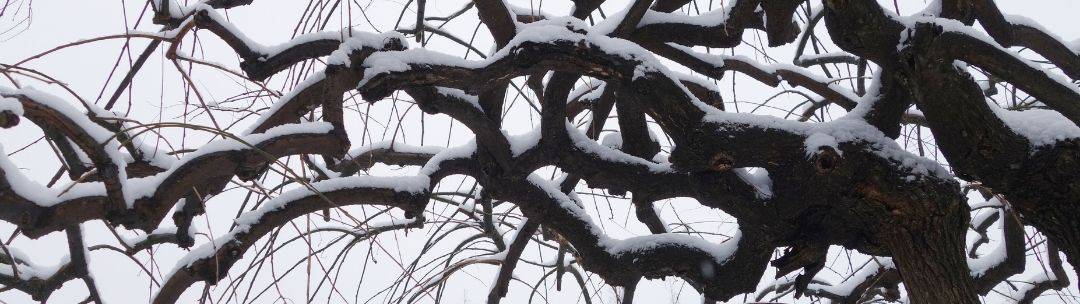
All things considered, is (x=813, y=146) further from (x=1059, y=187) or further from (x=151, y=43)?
(x=151, y=43)

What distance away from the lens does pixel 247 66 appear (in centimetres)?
212

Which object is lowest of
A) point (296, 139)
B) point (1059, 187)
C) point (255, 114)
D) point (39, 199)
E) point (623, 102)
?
point (1059, 187)

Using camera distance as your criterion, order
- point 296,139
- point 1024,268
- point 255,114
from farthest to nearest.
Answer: point 1024,268, point 255,114, point 296,139

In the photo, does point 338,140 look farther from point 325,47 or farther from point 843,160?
point 843,160

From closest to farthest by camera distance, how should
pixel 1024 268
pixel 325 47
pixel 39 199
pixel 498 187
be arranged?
pixel 39 199 < pixel 325 47 < pixel 498 187 < pixel 1024 268

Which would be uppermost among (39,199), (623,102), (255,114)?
(255,114)

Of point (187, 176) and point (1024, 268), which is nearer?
point (187, 176)

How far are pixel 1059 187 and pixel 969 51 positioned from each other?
15.2 inches

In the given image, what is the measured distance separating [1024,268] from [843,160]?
1.74 m

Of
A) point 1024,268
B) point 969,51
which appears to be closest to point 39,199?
point 969,51

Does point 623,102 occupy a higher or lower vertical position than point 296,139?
higher

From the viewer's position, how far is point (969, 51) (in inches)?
71.8

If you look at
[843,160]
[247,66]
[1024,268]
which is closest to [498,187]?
[247,66]

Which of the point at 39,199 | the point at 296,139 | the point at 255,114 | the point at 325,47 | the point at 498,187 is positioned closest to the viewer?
the point at 39,199
